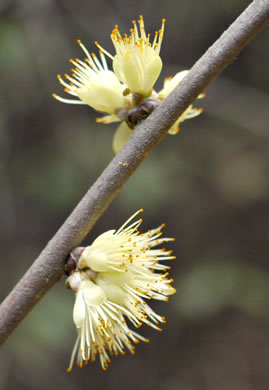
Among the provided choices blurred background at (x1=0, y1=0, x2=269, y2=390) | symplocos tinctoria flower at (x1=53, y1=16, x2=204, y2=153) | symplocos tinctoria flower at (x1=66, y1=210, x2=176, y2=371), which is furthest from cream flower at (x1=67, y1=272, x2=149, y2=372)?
blurred background at (x1=0, y1=0, x2=269, y2=390)

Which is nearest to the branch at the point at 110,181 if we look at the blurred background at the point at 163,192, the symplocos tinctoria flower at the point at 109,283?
the symplocos tinctoria flower at the point at 109,283

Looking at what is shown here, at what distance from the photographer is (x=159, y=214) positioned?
3.60 meters

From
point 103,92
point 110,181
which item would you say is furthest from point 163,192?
point 110,181

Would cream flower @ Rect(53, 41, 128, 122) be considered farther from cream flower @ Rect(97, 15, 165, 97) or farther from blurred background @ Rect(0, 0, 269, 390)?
blurred background @ Rect(0, 0, 269, 390)

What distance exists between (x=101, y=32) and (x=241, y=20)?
7.58 ft

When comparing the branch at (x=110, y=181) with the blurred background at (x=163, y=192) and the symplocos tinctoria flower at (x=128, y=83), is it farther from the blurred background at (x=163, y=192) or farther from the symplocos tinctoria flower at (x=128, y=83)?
the blurred background at (x=163, y=192)

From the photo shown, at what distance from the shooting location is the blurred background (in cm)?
296

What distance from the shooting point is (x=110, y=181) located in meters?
0.91

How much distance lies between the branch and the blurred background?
1.94 metres

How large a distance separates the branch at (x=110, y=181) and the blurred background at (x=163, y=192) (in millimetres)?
1943

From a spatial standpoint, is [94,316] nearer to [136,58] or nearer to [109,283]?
[109,283]

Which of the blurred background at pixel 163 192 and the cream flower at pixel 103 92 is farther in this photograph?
the blurred background at pixel 163 192

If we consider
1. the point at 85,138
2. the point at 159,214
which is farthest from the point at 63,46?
the point at 159,214

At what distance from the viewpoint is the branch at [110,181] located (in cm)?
90
